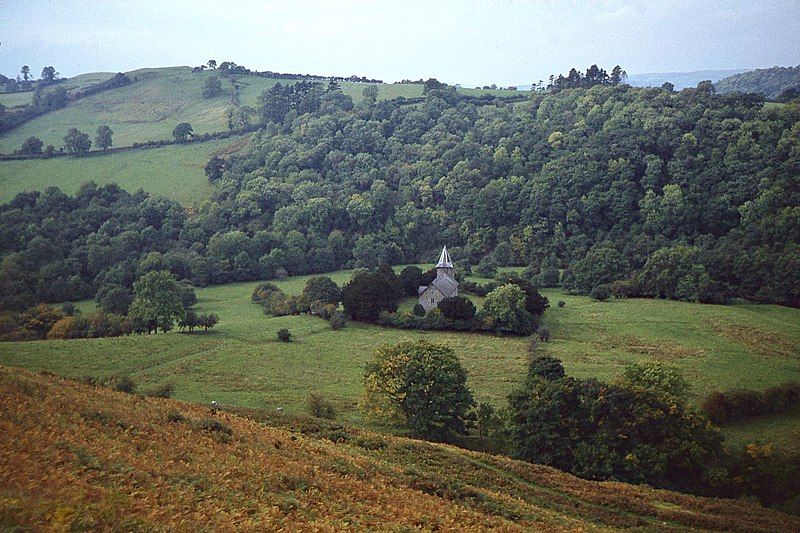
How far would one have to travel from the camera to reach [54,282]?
6950 cm

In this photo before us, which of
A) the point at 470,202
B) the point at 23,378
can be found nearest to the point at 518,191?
the point at 470,202

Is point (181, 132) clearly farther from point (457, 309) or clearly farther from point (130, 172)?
point (457, 309)

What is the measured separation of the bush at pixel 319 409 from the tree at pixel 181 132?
9896cm

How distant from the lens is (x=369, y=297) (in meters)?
61.9

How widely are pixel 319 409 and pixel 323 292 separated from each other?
2995 cm

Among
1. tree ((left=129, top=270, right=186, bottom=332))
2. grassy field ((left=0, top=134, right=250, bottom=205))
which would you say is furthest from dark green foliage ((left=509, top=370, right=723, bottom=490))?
grassy field ((left=0, top=134, right=250, bottom=205))

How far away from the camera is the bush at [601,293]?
70.1m

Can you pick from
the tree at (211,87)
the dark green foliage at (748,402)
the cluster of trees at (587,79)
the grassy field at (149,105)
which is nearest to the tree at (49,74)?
the grassy field at (149,105)

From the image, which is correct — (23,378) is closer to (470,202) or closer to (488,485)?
(488,485)

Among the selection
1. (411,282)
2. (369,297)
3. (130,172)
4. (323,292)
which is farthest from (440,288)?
(130,172)

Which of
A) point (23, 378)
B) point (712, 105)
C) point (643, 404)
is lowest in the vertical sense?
point (643, 404)

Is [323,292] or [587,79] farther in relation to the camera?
[587,79]

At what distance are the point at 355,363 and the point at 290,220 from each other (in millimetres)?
50686

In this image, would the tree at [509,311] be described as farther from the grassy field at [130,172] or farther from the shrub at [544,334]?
the grassy field at [130,172]
